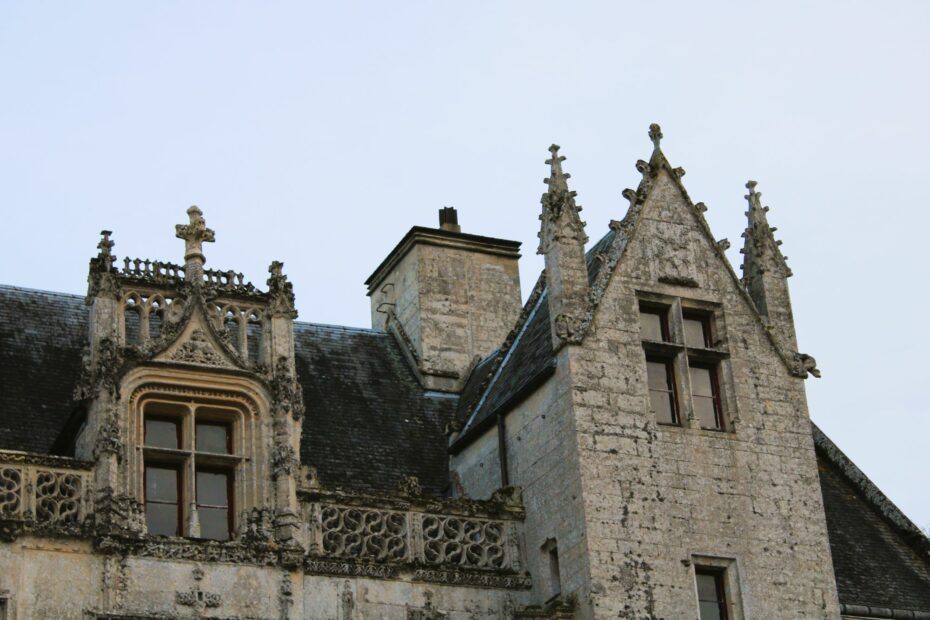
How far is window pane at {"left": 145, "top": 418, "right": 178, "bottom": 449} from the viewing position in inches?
930

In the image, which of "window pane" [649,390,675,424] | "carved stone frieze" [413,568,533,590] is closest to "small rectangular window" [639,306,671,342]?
"window pane" [649,390,675,424]

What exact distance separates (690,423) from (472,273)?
23.7 ft

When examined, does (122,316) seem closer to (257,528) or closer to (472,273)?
(257,528)

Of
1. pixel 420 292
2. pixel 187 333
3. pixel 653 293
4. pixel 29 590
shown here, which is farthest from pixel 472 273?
pixel 29 590

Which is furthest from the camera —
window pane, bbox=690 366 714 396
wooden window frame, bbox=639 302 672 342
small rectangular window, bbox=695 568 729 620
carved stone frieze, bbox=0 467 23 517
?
wooden window frame, bbox=639 302 672 342

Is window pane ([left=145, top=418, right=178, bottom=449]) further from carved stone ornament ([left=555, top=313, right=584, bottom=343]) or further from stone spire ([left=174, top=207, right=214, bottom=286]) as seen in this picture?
carved stone ornament ([left=555, top=313, right=584, bottom=343])

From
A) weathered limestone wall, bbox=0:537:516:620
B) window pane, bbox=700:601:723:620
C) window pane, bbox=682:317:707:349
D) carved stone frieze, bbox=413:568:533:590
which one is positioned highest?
window pane, bbox=682:317:707:349

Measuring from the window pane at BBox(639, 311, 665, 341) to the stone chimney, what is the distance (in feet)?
14.5

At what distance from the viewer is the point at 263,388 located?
24.1 m

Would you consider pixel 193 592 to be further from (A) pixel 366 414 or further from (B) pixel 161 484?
(A) pixel 366 414

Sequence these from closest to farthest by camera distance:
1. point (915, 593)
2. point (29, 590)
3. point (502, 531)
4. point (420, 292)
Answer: point (29, 590), point (502, 531), point (915, 593), point (420, 292)

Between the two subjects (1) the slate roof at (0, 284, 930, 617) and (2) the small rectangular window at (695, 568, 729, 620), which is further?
(1) the slate roof at (0, 284, 930, 617)

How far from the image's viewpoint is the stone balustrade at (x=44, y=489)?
2194 centimetres

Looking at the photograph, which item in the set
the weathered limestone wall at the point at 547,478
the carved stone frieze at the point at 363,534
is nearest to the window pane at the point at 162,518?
the carved stone frieze at the point at 363,534
